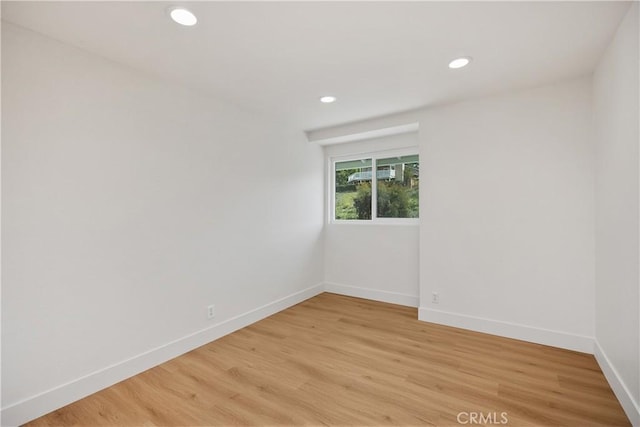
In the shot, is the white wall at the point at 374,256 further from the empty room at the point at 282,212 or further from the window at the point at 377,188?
the empty room at the point at 282,212

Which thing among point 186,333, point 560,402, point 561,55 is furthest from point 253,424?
point 561,55

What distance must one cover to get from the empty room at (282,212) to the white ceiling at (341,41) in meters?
0.02

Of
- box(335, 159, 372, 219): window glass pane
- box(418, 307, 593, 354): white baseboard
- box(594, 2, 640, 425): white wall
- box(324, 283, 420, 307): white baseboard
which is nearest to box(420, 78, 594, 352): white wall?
box(418, 307, 593, 354): white baseboard

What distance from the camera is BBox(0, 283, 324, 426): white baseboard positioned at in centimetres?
179

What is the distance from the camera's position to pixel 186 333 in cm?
271

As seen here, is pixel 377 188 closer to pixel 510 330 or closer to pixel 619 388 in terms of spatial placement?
pixel 510 330

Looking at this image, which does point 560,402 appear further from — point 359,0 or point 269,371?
point 359,0

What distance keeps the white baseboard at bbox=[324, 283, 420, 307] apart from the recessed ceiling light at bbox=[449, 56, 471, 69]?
8.74 ft

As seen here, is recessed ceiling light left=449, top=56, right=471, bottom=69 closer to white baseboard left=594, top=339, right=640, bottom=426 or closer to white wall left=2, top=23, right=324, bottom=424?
white wall left=2, top=23, right=324, bottom=424

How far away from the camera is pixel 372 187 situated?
433cm

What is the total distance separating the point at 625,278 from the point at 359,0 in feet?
7.59

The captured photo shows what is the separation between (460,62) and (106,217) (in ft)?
9.30

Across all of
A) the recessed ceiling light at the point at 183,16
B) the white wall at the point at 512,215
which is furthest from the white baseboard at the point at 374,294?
the recessed ceiling light at the point at 183,16

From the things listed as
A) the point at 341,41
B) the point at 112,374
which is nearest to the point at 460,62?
the point at 341,41
